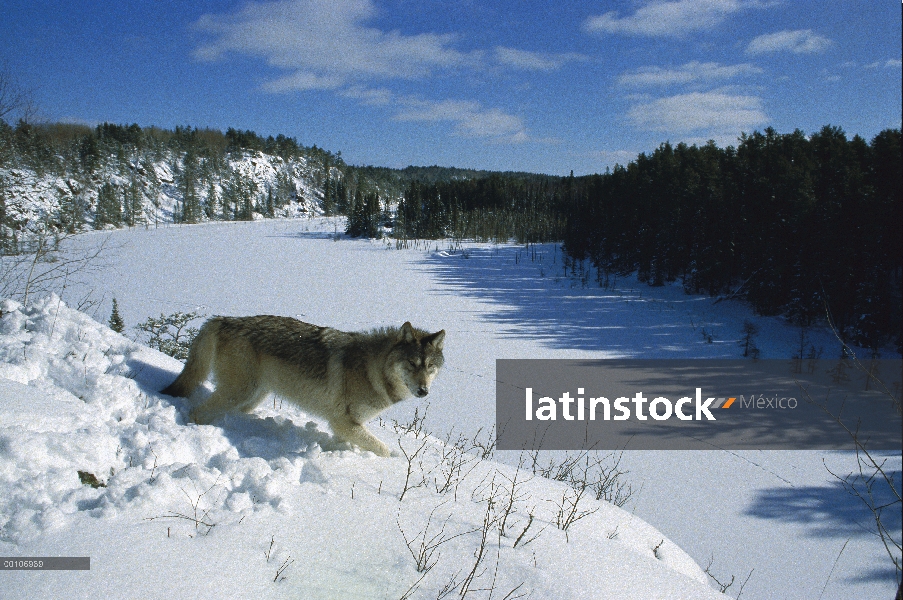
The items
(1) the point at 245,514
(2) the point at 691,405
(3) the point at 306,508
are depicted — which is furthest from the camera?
(2) the point at 691,405

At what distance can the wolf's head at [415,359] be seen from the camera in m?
4.18

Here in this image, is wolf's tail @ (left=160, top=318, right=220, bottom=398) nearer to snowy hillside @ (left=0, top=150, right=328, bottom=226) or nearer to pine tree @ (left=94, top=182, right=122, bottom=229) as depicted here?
snowy hillside @ (left=0, top=150, right=328, bottom=226)

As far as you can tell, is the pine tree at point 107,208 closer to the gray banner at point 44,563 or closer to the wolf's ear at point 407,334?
the wolf's ear at point 407,334

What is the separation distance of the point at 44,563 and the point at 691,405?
11.3 metres

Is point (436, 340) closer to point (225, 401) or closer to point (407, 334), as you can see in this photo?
point (407, 334)

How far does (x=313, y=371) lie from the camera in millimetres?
4242

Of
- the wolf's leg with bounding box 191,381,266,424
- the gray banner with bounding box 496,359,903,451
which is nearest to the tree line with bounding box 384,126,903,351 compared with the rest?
the gray banner with bounding box 496,359,903,451

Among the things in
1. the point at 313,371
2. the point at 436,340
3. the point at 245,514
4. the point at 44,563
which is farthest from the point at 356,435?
the point at 44,563

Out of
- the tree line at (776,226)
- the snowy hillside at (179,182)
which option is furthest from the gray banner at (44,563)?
the snowy hillside at (179,182)

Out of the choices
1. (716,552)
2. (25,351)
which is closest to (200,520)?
(25,351)

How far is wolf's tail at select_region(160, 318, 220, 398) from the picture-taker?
4.33 meters

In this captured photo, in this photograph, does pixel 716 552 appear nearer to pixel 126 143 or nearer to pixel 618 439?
pixel 618 439

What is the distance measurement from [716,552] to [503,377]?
22.7 ft

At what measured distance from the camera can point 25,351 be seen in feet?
13.7
